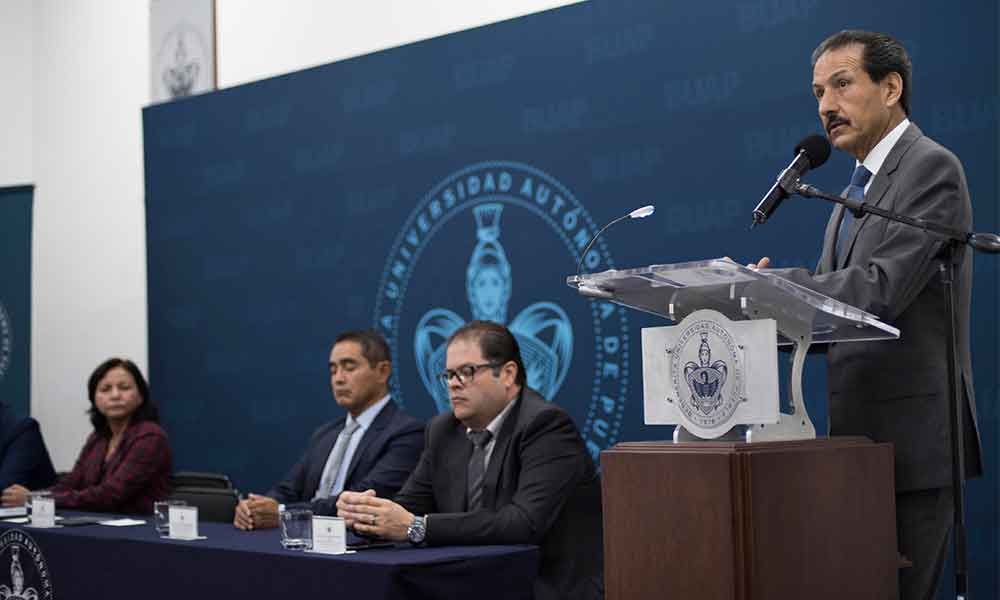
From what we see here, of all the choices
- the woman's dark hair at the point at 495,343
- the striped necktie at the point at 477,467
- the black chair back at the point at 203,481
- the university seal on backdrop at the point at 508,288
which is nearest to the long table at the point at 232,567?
the striped necktie at the point at 477,467

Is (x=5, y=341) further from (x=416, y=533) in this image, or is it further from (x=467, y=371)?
(x=416, y=533)

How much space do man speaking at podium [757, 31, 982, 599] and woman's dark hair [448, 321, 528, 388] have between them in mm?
1125

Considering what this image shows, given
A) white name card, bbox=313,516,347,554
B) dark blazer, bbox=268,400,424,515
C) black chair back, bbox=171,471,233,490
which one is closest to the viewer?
white name card, bbox=313,516,347,554

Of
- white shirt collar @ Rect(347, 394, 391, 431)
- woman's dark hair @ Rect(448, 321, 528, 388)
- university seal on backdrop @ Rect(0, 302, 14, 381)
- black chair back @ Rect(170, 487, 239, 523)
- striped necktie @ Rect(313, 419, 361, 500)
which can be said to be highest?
university seal on backdrop @ Rect(0, 302, 14, 381)

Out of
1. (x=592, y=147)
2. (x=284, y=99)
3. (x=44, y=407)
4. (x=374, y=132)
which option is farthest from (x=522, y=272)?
(x=44, y=407)

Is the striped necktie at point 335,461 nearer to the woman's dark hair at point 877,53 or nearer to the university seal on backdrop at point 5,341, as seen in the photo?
the woman's dark hair at point 877,53

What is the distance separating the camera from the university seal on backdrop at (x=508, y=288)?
4461 mm

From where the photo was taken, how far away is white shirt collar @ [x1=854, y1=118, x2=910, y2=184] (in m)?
2.49

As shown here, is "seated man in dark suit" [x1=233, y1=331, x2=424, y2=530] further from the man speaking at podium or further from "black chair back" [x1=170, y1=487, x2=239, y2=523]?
the man speaking at podium

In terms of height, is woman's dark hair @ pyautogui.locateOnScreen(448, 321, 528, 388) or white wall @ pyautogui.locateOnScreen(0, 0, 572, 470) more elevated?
white wall @ pyautogui.locateOnScreen(0, 0, 572, 470)

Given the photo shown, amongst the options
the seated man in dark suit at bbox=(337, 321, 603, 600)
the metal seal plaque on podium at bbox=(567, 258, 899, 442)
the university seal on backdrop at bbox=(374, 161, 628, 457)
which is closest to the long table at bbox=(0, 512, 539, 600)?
the seated man in dark suit at bbox=(337, 321, 603, 600)

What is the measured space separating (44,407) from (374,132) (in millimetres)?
3028

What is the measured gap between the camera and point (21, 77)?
7258mm

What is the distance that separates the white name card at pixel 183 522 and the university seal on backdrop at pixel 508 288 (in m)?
1.66
